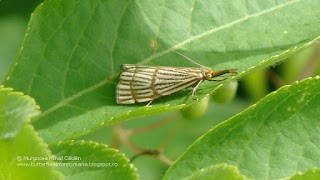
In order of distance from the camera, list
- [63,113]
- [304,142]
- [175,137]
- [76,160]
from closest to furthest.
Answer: [76,160] → [304,142] → [63,113] → [175,137]

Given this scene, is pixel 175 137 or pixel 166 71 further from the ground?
pixel 166 71

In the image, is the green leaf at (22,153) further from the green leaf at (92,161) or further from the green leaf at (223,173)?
the green leaf at (223,173)

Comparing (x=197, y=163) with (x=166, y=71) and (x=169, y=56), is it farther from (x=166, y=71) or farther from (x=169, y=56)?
(x=166, y=71)

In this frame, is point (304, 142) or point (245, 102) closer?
point (304, 142)

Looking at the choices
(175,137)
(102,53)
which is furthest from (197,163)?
(175,137)

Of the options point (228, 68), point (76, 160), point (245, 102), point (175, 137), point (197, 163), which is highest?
point (228, 68)

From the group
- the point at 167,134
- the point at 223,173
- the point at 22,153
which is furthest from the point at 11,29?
the point at 223,173

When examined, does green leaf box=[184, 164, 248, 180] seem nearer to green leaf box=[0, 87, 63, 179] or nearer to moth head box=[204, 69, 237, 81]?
green leaf box=[0, 87, 63, 179]
